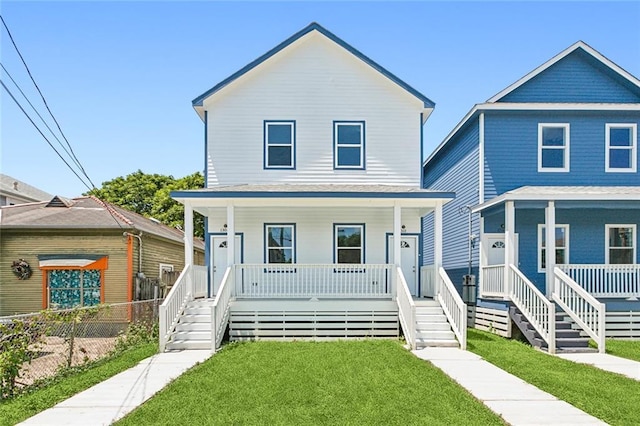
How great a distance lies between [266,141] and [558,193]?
8171 millimetres

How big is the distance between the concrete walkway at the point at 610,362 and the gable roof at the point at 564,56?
7697 millimetres

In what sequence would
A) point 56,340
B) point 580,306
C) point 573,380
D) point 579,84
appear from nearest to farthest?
point 573,380 → point 56,340 → point 580,306 → point 579,84

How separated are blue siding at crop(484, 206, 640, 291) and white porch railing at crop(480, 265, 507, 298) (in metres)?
1.27

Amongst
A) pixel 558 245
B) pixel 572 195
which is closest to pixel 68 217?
pixel 572 195

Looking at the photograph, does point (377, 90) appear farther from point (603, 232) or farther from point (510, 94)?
point (603, 232)

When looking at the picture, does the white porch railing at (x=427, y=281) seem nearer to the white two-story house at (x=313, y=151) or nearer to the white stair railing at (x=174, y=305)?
the white two-story house at (x=313, y=151)

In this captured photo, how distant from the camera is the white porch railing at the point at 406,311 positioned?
35.6 feet

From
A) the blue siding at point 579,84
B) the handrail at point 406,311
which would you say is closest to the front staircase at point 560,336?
the handrail at point 406,311

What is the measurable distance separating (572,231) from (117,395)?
42.8ft

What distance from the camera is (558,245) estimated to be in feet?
48.8

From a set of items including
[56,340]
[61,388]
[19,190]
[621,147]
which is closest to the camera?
[61,388]

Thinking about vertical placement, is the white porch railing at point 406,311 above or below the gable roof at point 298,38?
below

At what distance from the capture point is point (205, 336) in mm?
11422

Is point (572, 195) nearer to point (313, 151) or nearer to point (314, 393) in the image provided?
point (313, 151)
